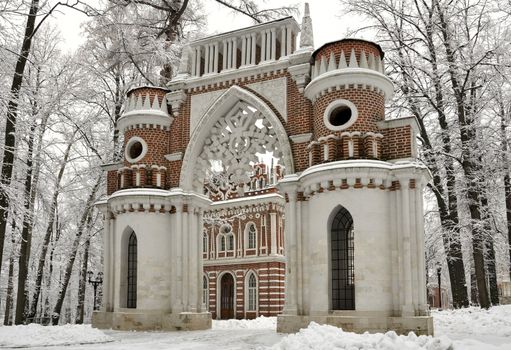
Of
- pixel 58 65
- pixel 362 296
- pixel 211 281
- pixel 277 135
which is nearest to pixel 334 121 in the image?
pixel 277 135

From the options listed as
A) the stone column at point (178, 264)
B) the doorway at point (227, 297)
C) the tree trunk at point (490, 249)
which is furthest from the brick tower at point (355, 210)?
the doorway at point (227, 297)

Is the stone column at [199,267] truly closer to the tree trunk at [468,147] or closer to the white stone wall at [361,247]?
the white stone wall at [361,247]

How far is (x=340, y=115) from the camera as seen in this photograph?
15.5 meters

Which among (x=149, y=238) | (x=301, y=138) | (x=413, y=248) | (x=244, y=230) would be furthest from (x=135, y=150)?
(x=244, y=230)

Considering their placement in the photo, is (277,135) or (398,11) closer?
(277,135)

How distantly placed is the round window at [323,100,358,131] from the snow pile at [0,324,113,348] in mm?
7675

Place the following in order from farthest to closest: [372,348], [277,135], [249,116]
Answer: [249,116]
[277,135]
[372,348]

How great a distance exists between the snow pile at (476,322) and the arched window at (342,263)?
2437mm

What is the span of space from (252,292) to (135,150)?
20162mm

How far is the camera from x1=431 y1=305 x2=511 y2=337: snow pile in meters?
14.5

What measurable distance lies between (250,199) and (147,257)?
63.8ft

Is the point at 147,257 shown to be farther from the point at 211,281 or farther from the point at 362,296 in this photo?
the point at 211,281

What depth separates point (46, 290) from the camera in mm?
28875

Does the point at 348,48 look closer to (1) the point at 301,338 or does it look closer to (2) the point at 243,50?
(2) the point at 243,50
